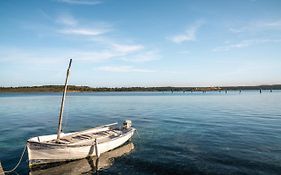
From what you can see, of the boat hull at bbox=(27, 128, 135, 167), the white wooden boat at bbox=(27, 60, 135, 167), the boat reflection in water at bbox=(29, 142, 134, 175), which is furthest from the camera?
the white wooden boat at bbox=(27, 60, 135, 167)

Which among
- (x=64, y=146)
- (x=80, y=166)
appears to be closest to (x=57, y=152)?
(x=64, y=146)

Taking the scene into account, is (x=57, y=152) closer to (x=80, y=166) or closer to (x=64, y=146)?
(x=64, y=146)

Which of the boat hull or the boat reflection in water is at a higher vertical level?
the boat hull

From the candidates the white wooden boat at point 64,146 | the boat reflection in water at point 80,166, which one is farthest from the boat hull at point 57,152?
the boat reflection in water at point 80,166

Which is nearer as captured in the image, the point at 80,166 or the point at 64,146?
the point at 64,146

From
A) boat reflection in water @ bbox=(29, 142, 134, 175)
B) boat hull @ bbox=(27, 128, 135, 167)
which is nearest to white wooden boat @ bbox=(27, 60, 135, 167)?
boat hull @ bbox=(27, 128, 135, 167)

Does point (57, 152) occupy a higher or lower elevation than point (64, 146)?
lower

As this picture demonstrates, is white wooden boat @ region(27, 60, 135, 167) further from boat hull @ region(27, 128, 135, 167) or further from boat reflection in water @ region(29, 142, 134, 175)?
boat reflection in water @ region(29, 142, 134, 175)

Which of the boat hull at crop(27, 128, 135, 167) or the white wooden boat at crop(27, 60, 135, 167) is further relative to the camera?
the white wooden boat at crop(27, 60, 135, 167)

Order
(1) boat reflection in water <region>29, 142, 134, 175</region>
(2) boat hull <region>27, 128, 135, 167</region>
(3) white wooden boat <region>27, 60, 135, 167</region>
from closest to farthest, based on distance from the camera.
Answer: (1) boat reflection in water <region>29, 142, 134, 175</region> → (2) boat hull <region>27, 128, 135, 167</region> → (3) white wooden boat <region>27, 60, 135, 167</region>

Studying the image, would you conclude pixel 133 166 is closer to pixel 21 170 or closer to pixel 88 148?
pixel 88 148

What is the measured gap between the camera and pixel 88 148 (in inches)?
790

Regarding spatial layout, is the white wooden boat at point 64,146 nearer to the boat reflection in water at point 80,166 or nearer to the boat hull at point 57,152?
the boat hull at point 57,152

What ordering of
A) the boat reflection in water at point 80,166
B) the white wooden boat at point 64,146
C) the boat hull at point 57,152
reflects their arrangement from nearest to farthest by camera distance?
the boat reflection in water at point 80,166 → the boat hull at point 57,152 → the white wooden boat at point 64,146
